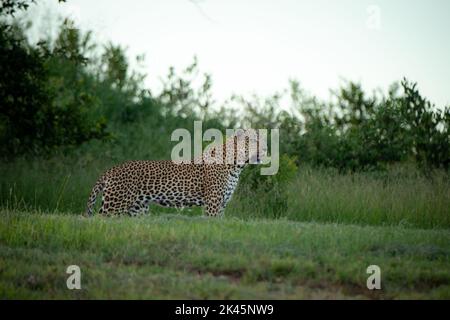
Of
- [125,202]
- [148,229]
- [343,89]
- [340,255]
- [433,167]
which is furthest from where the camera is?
[343,89]

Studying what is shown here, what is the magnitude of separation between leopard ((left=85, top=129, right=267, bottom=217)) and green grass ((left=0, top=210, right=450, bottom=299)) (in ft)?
7.18

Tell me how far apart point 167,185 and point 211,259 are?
180 inches

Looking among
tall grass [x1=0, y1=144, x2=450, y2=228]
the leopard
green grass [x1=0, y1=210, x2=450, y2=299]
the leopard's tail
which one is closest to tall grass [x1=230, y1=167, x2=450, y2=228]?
tall grass [x1=0, y1=144, x2=450, y2=228]

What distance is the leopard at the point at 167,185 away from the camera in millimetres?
11727

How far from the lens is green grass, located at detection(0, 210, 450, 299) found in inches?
257

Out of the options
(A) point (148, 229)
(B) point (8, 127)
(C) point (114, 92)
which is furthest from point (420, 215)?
(C) point (114, 92)

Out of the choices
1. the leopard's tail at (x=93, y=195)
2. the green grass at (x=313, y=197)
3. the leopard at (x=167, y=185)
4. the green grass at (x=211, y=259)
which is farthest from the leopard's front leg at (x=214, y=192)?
the green grass at (x=211, y=259)

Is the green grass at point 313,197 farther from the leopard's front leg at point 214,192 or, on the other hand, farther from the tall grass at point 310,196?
the leopard's front leg at point 214,192

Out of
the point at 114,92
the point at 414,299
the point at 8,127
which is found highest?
the point at 114,92

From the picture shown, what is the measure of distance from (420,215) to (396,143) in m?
7.03

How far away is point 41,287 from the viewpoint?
6695 millimetres

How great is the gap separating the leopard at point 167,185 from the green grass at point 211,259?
219 cm

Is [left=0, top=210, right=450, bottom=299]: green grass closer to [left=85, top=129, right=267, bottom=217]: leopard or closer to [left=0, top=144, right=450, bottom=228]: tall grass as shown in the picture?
[left=85, top=129, right=267, bottom=217]: leopard
